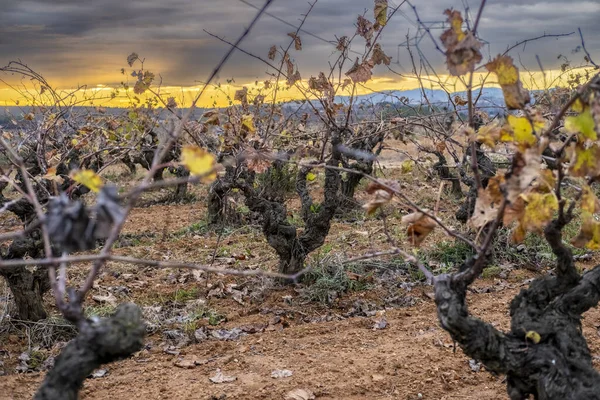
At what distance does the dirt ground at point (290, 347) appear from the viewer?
12.3 feet

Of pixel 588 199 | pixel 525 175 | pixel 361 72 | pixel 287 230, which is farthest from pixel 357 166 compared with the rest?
pixel 525 175

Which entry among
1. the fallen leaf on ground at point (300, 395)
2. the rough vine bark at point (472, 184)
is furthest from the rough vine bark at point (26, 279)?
the rough vine bark at point (472, 184)

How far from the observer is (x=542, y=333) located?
8.30ft

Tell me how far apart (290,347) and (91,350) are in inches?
105

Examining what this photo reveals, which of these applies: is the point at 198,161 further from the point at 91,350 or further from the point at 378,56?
the point at 378,56

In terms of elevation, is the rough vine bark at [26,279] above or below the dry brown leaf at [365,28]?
below

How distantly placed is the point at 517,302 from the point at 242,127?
161 inches

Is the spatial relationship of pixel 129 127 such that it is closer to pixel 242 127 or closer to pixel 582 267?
pixel 242 127

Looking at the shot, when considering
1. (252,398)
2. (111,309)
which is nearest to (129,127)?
(111,309)

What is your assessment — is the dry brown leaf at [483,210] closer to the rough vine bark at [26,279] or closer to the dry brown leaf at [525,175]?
the dry brown leaf at [525,175]

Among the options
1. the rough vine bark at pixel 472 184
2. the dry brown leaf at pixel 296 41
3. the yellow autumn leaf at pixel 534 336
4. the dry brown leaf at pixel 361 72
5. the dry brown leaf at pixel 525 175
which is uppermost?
the dry brown leaf at pixel 296 41

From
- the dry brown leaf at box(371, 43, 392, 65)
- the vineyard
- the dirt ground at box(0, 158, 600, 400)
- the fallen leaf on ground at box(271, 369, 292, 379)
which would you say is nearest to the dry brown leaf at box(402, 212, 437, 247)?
the vineyard

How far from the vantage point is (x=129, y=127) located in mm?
9375

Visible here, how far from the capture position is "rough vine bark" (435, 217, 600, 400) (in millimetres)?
2348
